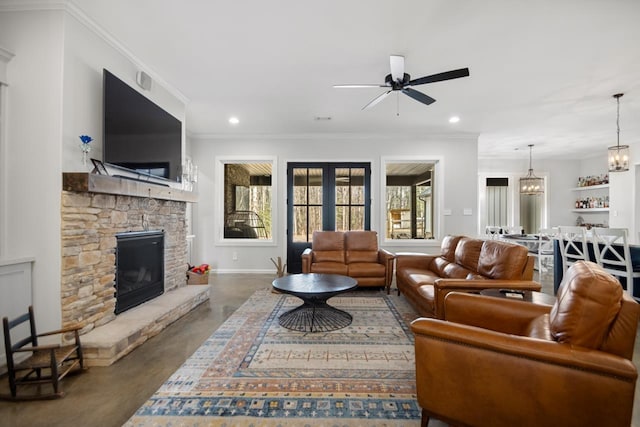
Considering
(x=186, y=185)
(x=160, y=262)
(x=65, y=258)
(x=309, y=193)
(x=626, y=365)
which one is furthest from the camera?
(x=309, y=193)

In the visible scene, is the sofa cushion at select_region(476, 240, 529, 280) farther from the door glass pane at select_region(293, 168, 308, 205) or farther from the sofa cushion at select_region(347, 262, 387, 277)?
the door glass pane at select_region(293, 168, 308, 205)

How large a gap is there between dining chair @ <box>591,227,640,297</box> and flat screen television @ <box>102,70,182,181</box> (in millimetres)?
5037

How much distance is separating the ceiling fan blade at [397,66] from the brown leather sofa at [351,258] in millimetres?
2471

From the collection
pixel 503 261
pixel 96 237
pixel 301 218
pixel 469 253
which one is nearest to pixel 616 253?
pixel 469 253

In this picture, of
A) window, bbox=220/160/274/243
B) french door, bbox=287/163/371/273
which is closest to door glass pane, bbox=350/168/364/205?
french door, bbox=287/163/371/273

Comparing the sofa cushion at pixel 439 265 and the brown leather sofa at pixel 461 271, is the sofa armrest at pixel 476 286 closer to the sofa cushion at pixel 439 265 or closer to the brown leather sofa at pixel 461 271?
the brown leather sofa at pixel 461 271

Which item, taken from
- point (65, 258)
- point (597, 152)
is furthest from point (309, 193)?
point (597, 152)

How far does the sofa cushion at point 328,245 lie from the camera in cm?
474

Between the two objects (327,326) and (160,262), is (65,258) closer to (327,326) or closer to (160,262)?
(160,262)

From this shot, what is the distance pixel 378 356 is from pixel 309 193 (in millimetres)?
3814

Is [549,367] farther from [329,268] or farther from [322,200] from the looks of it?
[322,200]

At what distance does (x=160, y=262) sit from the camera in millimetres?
3598

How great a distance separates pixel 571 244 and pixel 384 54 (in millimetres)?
3546

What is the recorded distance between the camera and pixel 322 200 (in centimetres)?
580
